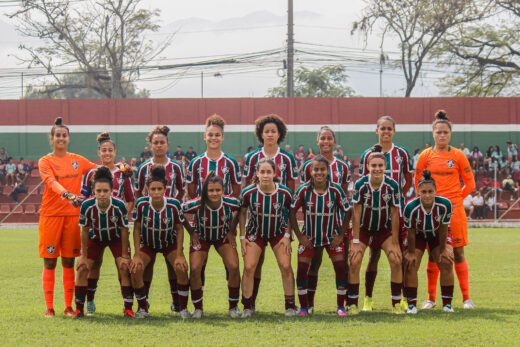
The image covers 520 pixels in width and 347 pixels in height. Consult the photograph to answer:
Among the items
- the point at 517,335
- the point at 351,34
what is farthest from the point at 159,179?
the point at 351,34

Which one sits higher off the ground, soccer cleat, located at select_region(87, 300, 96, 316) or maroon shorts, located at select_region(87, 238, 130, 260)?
maroon shorts, located at select_region(87, 238, 130, 260)

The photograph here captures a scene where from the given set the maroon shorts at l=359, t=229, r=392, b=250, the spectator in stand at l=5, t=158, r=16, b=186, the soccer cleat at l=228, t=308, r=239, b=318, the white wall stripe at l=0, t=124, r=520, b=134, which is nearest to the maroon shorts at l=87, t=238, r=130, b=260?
the soccer cleat at l=228, t=308, r=239, b=318

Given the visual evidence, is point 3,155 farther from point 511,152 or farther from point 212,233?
point 212,233

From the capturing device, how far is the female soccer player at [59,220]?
24.3 ft

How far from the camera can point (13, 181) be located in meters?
26.5

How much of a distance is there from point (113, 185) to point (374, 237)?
309 centimetres

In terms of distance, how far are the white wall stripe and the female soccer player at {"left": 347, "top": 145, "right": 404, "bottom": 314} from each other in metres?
22.9

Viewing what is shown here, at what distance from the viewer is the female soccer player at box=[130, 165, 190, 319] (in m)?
7.05

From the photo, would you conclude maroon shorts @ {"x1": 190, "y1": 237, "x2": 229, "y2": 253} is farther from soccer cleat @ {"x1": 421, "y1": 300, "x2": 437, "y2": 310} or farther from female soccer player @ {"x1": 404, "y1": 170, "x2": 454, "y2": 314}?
soccer cleat @ {"x1": 421, "y1": 300, "x2": 437, "y2": 310}

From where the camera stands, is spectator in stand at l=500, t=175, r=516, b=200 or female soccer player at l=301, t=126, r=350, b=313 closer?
female soccer player at l=301, t=126, r=350, b=313

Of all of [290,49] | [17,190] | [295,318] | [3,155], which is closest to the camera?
[295,318]

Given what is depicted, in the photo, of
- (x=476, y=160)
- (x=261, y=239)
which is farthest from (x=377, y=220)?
(x=476, y=160)

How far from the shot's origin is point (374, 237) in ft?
24.2

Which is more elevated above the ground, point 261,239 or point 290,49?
point 290,49
